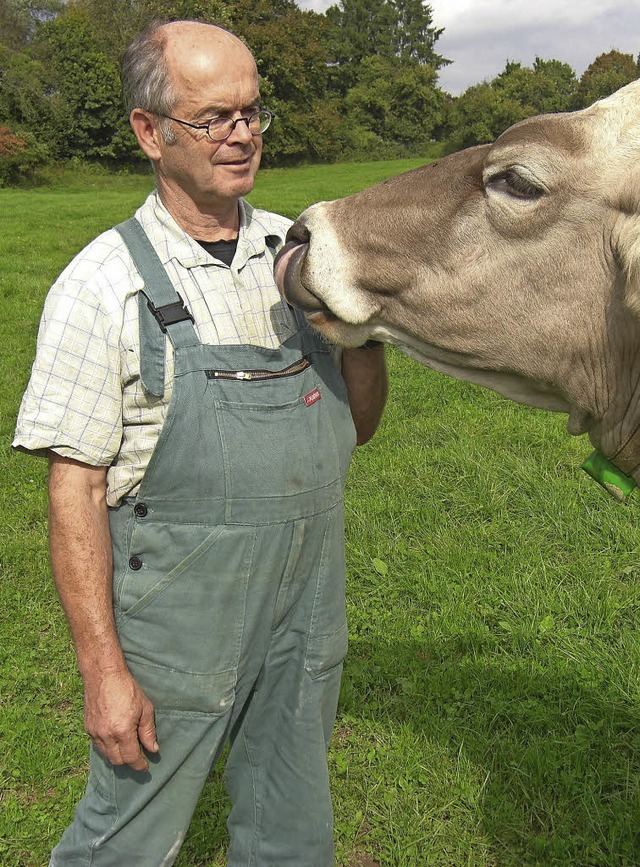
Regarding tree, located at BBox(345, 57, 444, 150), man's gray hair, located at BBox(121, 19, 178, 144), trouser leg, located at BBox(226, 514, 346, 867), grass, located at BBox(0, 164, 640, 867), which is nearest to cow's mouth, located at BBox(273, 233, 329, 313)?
man's gray hair, located at BBox(121, 19, 178, 144)

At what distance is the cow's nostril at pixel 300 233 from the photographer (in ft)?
7.58

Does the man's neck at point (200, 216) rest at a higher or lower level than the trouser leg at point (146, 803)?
higher

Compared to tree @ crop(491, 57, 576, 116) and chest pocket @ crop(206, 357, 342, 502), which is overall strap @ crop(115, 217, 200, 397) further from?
tree @ crop(491, 57, 576, 116)

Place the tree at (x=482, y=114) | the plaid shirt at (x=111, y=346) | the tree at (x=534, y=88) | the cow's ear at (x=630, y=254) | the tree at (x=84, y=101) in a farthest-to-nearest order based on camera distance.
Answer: the tree at (x=534, y=88), the tree at (x=482, y=114), the tree at (x=84, y=101), the plaid shirt at (x=111, y=346), the cow's ear at (x=630, y=254)

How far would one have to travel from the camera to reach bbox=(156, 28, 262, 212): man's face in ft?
7.64

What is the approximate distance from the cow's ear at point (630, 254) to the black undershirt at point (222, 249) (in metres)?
1.14

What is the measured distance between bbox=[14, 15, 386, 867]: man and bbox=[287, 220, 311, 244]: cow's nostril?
7.5 inches

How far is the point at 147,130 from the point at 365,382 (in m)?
1.06

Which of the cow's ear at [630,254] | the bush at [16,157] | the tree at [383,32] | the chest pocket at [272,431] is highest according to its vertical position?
the tree at [383,32]

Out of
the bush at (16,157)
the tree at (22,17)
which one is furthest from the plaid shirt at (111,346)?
the tree at (22,17)

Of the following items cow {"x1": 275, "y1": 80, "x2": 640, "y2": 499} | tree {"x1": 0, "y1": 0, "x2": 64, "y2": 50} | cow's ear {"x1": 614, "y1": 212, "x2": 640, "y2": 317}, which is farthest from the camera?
tree {"x1": 0, "y1": 0, "x2": 64, "y2": 50}

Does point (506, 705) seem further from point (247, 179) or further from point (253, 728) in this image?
Answer: point (247, 179)

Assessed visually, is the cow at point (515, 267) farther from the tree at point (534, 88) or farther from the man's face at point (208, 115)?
the tree at point (534, 88)

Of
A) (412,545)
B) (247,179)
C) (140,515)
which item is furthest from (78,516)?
(412,545)
